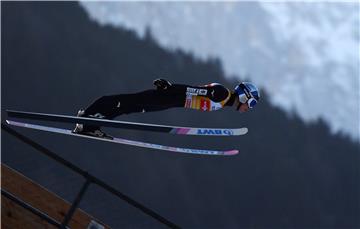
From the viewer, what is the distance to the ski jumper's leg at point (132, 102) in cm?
1010

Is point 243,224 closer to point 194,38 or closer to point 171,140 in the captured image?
point 171,140

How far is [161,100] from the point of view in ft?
33.3

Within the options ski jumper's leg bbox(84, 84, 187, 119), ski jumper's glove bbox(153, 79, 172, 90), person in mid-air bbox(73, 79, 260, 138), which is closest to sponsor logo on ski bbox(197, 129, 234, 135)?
person in mid-air bbox(73, 79, 260, 138)

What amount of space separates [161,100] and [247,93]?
1162 mm

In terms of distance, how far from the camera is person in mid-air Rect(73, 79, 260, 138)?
1011cm

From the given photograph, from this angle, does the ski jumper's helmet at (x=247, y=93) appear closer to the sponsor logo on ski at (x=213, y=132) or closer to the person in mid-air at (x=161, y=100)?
the person in mid-air at (x=161, y=100)

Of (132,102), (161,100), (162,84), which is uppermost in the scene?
(162,84)

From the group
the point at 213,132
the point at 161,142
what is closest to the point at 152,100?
the point at 213,132

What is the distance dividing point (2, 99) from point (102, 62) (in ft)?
78.3

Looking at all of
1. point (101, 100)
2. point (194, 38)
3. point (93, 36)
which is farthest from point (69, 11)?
point (194, 38)

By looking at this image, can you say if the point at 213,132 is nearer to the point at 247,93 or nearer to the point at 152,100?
the point at 247,93

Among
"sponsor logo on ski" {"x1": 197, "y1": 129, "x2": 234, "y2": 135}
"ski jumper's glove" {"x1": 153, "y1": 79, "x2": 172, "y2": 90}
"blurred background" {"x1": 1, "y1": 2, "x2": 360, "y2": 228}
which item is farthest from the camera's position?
"blurred background" {"x1": 1, "y1": 2, "x2": 360, "y2": 228}

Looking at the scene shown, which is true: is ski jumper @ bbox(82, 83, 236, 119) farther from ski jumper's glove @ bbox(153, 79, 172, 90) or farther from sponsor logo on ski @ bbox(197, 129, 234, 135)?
sponsor logo on ski @ bbox(197, 129, 234, 135)

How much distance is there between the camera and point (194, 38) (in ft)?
411
